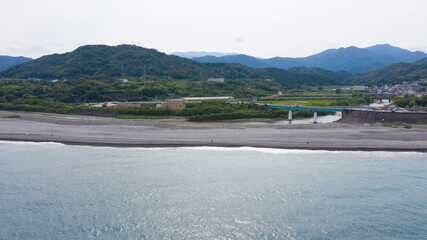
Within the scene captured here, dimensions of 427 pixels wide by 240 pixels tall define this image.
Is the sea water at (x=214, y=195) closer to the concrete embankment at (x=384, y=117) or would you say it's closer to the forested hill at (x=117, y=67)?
the concrete embankment at (x=384, y=117)

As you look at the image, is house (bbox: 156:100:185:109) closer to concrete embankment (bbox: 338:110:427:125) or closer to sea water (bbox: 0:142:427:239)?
sea water (bbox: 0:142:427:239)

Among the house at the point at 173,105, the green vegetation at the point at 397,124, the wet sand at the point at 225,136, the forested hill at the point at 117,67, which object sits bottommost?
the wet sand at the point at 225,136

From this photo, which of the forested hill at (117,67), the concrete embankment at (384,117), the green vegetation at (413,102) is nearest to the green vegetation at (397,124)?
the concrete embankment at (384,117)

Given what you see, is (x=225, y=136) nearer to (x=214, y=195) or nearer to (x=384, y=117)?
(x=214, y=195)

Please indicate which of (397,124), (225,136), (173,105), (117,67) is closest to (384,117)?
(397,124)

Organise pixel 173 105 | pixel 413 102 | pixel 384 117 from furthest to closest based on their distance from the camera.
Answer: pixel 173 105 → pixel 413 102 → pixel 384 117

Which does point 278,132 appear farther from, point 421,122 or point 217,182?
point 421,122
